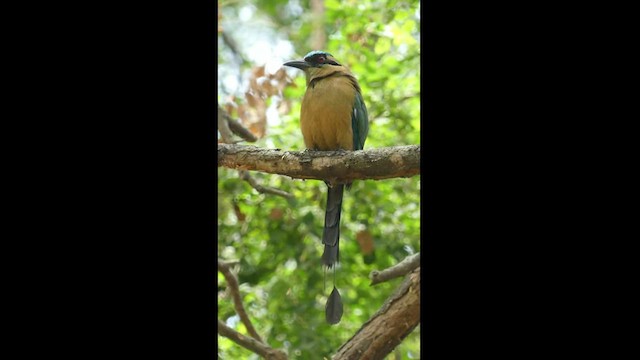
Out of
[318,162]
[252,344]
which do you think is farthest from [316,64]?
[252,344]

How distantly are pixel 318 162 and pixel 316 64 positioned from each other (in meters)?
1.14

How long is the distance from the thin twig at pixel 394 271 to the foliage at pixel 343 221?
4.36 feet

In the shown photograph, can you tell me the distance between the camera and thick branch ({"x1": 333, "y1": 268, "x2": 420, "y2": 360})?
349 cm

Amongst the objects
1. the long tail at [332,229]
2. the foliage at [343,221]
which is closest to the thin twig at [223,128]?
the foliage at [343,221]

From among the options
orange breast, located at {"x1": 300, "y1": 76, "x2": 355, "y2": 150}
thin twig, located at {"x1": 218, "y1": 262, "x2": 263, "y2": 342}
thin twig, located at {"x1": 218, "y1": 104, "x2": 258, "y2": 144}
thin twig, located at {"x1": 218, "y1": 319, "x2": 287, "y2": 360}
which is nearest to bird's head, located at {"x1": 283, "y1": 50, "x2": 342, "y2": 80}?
orange breast, located at {"x1": 300, "y1": 76, "x2": 355, "y2": 150}

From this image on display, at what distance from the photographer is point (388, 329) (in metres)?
3.53

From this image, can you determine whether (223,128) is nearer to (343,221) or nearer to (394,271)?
(394,271)

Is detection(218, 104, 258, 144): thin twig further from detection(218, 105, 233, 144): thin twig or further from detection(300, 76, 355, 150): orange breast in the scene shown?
detection(300, 76, 355, 150): orange breast

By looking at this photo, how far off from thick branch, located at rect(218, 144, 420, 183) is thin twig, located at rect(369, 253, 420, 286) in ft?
1.81
